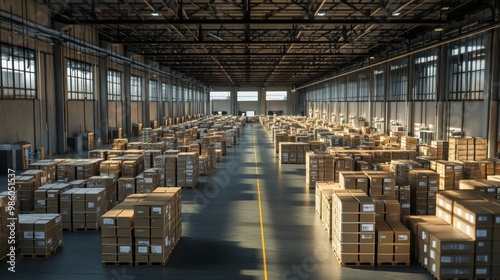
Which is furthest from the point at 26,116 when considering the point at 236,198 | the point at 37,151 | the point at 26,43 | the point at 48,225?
the point at 48,225

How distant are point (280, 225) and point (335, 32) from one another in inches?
764

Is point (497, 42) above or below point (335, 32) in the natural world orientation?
below

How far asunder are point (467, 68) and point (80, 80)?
21.0 metres

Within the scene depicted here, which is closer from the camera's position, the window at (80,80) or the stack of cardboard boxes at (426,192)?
the stack of cardboard boxes at (426,192)

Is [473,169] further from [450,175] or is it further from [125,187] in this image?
[125,187]

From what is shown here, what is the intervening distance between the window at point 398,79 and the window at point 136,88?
69.3 feet

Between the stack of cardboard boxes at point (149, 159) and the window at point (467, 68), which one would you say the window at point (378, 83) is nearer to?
the window at point (467, 68)

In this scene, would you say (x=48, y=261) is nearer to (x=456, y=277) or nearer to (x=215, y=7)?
(x=456, y=277)

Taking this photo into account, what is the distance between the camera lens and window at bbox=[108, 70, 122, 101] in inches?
1337

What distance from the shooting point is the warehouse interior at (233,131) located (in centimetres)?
868

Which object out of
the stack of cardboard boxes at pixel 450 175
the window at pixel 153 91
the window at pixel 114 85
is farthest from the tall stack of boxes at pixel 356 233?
the window at pixel 153 91

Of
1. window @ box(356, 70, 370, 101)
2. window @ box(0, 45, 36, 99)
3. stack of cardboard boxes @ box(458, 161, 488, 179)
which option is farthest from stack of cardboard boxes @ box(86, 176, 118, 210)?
window @ box(356, 70, 370, 101)

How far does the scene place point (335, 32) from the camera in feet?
91.8

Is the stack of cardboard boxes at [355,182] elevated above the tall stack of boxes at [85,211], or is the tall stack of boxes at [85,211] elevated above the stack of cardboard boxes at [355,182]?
the stack of cardboard boxes at [355,182]
